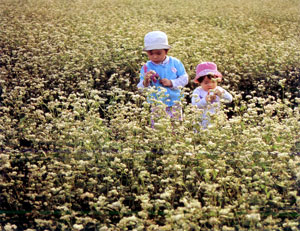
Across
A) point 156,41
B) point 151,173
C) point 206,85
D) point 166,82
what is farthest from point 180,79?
point 151,173

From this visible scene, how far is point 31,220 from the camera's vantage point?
9.90 feet

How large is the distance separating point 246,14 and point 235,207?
1131cm

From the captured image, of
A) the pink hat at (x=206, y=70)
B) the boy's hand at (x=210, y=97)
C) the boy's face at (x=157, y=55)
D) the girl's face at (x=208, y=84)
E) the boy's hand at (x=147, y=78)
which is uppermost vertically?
the boy's face at (x=157, y=55)

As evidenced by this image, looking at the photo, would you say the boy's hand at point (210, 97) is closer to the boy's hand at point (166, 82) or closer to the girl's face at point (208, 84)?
the girl's face at point (208, 84)

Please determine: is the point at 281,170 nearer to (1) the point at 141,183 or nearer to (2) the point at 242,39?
(1) the point at 141,183

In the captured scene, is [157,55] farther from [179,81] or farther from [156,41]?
[179,81]

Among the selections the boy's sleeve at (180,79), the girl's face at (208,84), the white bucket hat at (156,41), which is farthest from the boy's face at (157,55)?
the girl's face at (208,84)

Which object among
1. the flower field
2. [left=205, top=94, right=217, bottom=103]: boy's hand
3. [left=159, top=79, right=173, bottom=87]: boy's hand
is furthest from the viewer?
[left=159, top=79, right=173, bottom=87]: boy's hand

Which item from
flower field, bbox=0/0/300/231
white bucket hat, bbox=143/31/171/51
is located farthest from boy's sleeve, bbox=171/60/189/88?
flower field, bbox=0/0/300/231

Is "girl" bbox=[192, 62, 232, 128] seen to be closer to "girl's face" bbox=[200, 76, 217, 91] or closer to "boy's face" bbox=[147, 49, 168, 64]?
"girl's face" bbox=[200, 76, 217, 91]

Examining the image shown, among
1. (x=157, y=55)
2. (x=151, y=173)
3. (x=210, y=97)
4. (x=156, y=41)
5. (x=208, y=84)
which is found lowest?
(x=151, y=173)

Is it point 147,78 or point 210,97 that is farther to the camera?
point 147,78

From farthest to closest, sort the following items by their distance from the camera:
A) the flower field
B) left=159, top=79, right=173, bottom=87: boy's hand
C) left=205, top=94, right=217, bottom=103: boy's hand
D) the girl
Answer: left=159, top=79, right=173, bottom=87: boy's hand < the girl < left=205, top=94, right=217, bottom=103: boy's hand < the flower field

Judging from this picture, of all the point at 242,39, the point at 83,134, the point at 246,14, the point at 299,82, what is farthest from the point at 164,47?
the point at 246,14
